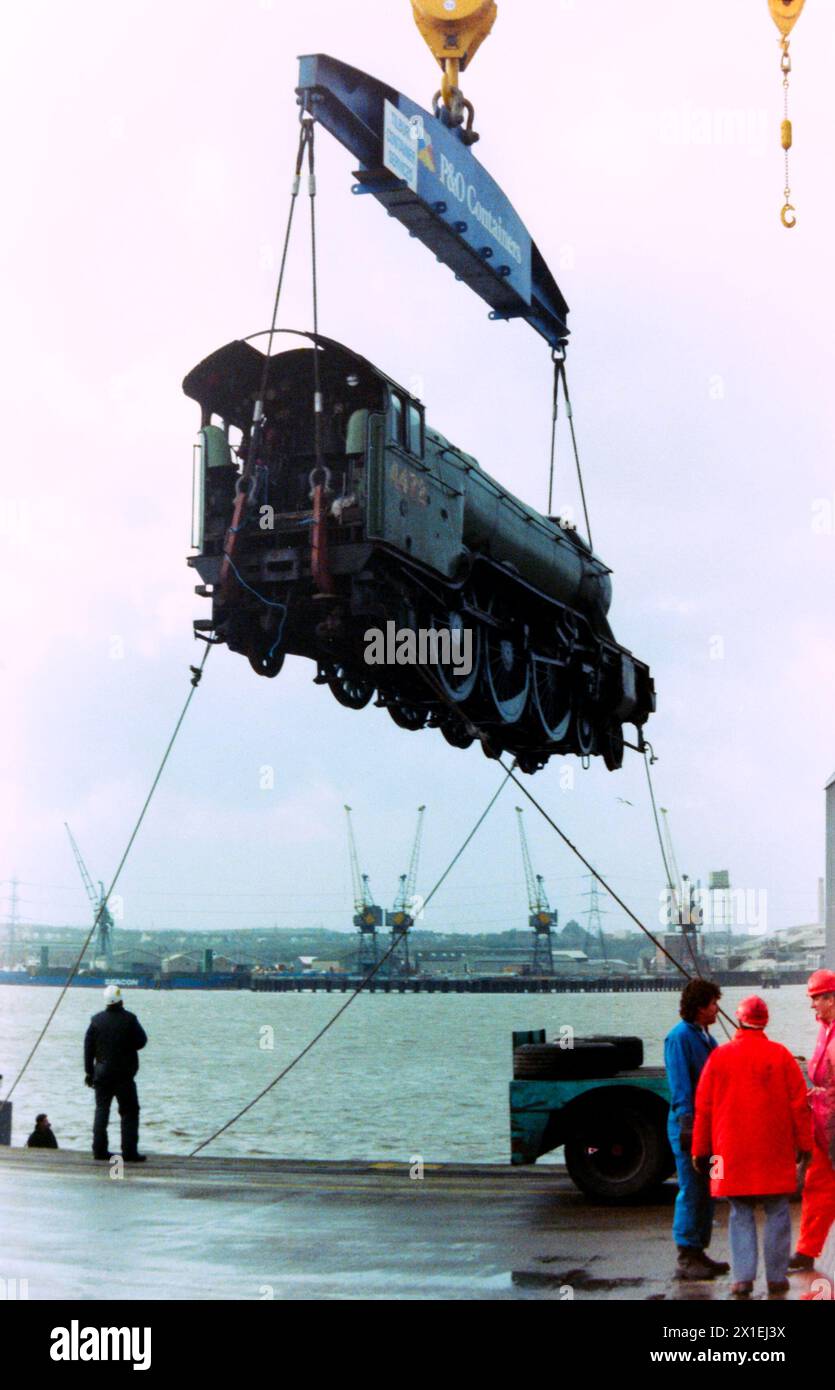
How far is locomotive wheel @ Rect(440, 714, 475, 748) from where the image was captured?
2095cm

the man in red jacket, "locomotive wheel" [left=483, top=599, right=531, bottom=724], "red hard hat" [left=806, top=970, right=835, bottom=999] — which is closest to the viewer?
the man in red jacket

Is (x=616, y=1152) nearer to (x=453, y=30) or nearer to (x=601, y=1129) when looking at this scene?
(x=601, y=1129)

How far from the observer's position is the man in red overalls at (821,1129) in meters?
8.85

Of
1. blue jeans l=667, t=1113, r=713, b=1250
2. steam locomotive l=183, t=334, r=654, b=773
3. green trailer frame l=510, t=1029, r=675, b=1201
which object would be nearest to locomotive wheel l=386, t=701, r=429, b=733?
steam locomotive l=183, t=334, r=654, b=773

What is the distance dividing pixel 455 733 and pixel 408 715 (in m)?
1.38

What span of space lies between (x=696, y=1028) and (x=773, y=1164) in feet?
4.32

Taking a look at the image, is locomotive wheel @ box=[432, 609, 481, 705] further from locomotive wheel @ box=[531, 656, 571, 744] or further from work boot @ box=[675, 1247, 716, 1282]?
work boot @ box=[675, 1247, 716, 1282]

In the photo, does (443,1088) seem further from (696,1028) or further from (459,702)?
(696,1028)

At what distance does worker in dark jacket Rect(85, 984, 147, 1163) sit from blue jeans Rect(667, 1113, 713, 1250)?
663 cm

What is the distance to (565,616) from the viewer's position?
76.1 ft

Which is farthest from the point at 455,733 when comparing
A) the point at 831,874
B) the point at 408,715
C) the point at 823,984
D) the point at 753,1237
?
the point at 753,1237

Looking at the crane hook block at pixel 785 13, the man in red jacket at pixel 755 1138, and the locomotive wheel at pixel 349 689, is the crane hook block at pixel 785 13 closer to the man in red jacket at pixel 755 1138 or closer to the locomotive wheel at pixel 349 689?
the locomotive wheel at pixel 349 689

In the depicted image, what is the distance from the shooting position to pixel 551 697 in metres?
23.7
